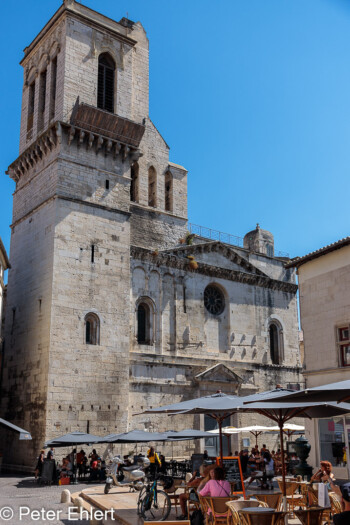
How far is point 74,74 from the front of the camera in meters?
27.4

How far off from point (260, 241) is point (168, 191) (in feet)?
26.9

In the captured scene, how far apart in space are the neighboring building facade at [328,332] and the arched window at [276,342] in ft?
42.7

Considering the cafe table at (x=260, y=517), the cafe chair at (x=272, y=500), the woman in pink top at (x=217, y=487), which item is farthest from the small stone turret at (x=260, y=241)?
the cafe table at (x=260, y=517)

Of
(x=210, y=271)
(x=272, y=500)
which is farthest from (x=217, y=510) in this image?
(x=210, y=271)

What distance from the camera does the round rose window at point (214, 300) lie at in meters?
31.3

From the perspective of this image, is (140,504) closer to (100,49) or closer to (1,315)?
(1,315)

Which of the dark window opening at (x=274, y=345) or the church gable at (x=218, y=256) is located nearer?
the church gable at (x=218, y=256)

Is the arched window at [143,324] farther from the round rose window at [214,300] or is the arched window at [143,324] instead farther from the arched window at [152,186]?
the arched window at [152,186]

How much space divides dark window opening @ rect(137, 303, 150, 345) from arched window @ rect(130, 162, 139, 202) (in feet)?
20.6

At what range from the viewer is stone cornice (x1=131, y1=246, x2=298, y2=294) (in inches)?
1121

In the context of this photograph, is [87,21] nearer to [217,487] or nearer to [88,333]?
[88,333]

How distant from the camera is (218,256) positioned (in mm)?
32281

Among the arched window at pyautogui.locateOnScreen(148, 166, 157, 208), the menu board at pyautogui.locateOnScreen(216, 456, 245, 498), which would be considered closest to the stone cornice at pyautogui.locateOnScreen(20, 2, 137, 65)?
the arched window at pyautogui.locateOnScreen(148, 166, 157, 208)

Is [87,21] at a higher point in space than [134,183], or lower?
higher
